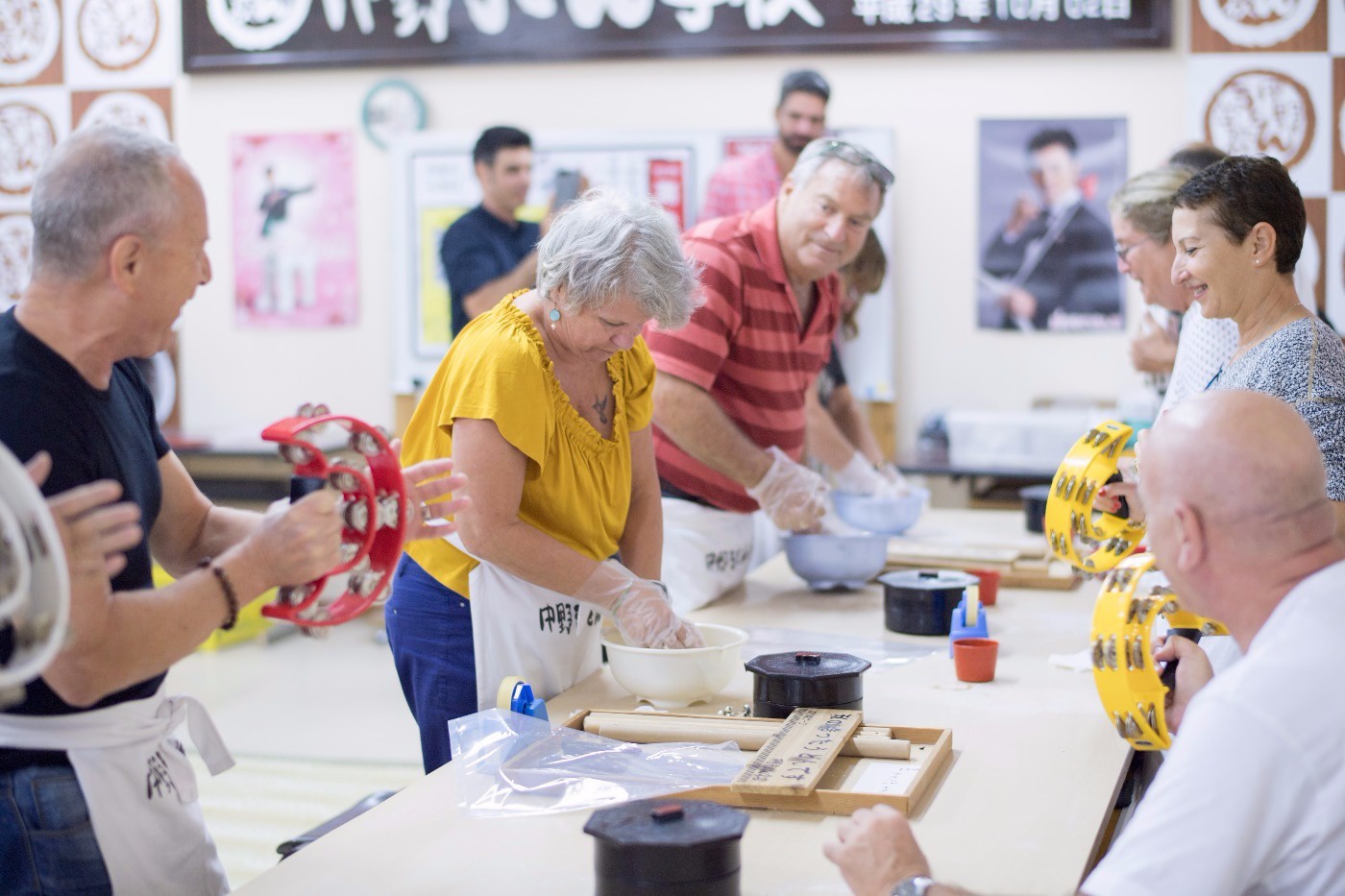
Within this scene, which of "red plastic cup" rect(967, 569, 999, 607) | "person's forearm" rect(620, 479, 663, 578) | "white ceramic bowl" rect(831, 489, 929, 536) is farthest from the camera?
"white ceramic bowl" rect(831, 489, 929, 536)

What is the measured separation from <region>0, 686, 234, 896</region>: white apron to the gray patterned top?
5.00ft

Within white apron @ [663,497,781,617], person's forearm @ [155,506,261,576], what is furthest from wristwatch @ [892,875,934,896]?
white apron @ [663,497,781,617]

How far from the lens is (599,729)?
71.7 inches

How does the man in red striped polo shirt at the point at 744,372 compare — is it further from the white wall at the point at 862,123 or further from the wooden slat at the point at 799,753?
the white wall at the point at 862,123

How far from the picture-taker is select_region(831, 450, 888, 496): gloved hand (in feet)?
11.8

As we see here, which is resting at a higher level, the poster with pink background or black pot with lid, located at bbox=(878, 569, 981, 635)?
the poster with pink background

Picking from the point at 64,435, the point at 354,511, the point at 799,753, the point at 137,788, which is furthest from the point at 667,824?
the point at 64,435

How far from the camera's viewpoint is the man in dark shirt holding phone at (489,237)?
4809 mm

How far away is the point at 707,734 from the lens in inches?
70.4

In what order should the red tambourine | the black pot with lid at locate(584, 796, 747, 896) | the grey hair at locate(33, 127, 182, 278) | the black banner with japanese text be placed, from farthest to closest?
1. the black banner with japanese text
2. the red tambourine
3. the grey hair at locate(33, 127, 182, 278)
4. the black pot with lid at locate(584, 796, 747, 896)

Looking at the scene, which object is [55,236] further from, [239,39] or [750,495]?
[239,39]

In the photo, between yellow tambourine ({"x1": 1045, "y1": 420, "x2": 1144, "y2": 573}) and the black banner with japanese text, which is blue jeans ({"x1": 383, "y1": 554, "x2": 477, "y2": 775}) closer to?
yellow tambourine ({"x1": 1045, "y1": 420, "x2": 1144, "y2": 573})

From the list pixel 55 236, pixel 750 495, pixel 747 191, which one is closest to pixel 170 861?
pixel 55 236

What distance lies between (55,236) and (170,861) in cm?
72
